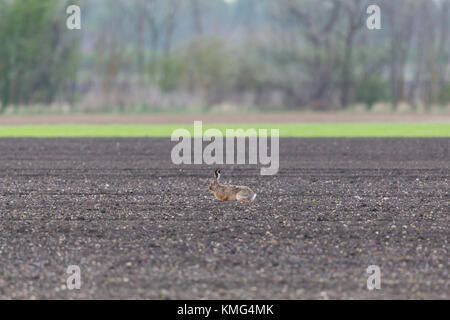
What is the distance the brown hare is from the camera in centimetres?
1266

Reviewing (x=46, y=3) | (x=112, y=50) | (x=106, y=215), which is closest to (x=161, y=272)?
(x=106, y=215)

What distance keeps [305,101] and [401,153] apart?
30755 millimetres

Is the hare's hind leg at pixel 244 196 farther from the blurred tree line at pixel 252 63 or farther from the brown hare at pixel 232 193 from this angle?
the blurred tree line at pixel 252 63

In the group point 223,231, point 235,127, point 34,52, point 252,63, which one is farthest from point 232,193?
point 252,63

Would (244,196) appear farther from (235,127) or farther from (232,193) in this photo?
(235,127)

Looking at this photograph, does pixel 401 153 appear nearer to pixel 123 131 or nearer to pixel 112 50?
pixel 123 131

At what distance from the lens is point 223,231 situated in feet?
34.3

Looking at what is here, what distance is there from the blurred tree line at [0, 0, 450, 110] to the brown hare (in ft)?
118

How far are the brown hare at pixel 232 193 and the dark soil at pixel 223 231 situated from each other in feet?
0.50

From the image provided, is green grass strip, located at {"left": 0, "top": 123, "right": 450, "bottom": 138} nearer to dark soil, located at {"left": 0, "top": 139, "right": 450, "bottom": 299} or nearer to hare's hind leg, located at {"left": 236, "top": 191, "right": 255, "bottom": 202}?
dark soil, located at {"left": 0, "top": 139, "right": 450, "bottom": 299}

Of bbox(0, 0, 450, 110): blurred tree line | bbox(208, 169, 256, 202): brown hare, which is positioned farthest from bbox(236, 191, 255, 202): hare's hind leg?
bbox(0, 0, 450, 110): blurred tree line

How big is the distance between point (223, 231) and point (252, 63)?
145ft

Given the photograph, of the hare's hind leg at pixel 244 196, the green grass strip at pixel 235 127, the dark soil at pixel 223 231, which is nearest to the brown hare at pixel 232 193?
the hare's hind leg at pixel 244 196

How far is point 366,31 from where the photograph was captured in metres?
57.3
